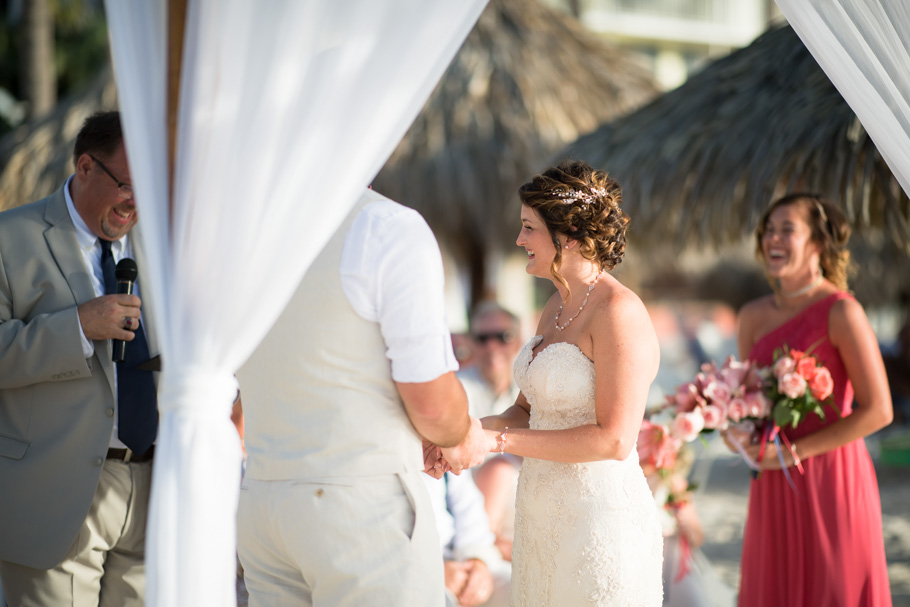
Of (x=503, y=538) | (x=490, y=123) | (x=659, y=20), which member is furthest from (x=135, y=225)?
(x=659, y=20)

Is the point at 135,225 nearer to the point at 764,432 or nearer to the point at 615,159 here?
the point at 764,432

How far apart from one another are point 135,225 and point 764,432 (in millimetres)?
2659

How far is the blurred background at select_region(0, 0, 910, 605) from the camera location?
440cm

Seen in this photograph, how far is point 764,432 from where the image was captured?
11.4ft

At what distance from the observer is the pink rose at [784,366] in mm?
3307

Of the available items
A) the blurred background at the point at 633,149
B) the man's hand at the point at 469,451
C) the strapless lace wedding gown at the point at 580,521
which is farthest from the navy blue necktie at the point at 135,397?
the blurred background at the point at 633,149

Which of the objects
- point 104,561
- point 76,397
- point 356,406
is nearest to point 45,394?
point 76,397

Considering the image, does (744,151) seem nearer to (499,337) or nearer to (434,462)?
(499,337)

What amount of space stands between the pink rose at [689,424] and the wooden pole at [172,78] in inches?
93.6

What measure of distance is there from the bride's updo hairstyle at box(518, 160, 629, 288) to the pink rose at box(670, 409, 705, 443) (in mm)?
1114

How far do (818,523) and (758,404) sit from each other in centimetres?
A: 52

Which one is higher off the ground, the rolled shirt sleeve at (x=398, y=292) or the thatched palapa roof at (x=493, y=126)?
the thatched palapa roof at (x=493, y=126)

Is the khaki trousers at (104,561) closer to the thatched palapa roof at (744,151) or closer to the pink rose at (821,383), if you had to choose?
the pink rose at (821,383)

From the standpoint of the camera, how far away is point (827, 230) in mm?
3508
